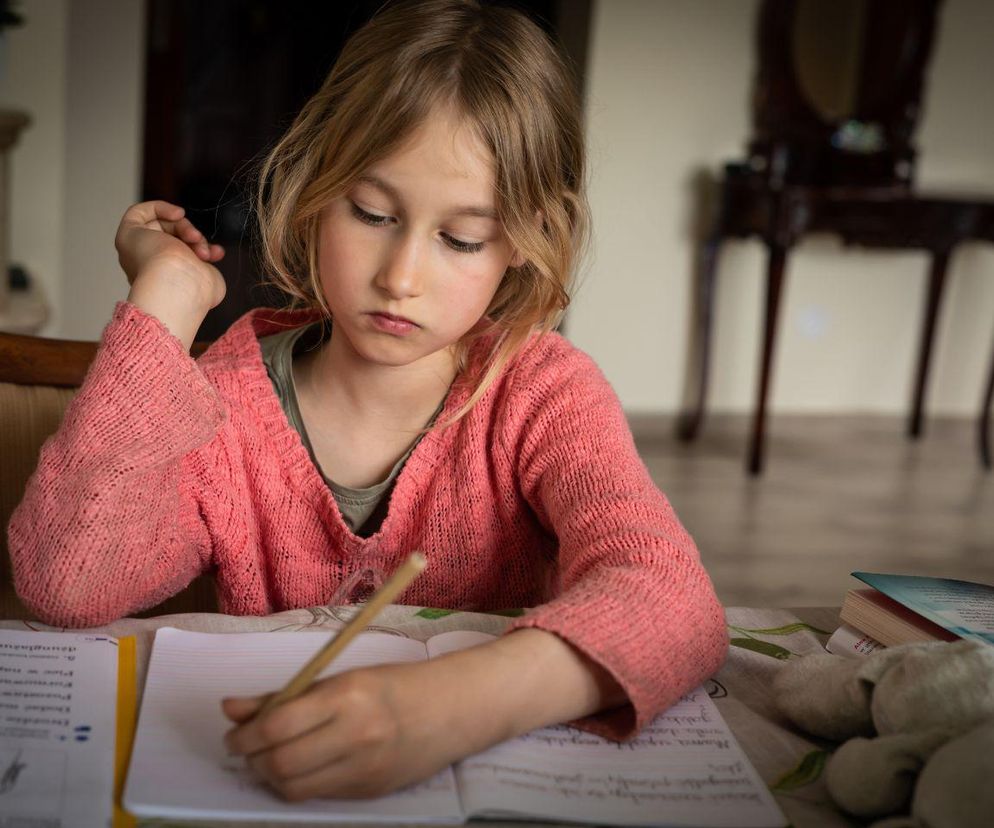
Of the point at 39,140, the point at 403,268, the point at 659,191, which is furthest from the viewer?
the point at 659,191

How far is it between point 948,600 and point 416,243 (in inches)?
18.4

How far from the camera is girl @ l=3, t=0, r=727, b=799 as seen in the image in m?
0.70

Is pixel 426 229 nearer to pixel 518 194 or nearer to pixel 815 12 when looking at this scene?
pixel 518 194

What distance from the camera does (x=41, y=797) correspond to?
56 cm

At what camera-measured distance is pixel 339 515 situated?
39.9 inches

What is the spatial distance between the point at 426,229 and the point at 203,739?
17.1 inches

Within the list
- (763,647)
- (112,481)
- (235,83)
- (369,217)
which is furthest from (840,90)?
(112,481)

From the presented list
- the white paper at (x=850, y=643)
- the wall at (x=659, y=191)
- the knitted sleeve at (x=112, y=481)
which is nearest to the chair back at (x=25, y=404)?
the knitted sleeve at (x=112, y=481)

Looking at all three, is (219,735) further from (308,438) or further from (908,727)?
(308,438)

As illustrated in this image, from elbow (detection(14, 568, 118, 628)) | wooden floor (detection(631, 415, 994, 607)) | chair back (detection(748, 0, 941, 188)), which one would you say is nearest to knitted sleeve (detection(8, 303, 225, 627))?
elbow (detection(14, 568, 118, 628))

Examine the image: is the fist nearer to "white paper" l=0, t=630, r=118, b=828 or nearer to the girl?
the girl

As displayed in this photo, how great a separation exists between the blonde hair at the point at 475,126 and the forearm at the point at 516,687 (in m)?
0.38

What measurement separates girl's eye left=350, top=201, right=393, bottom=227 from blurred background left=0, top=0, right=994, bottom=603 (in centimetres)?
→ 212

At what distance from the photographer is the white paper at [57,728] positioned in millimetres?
553
